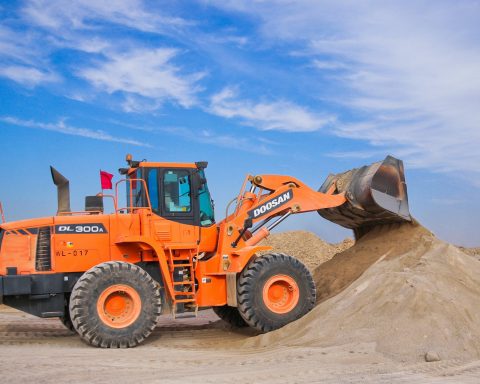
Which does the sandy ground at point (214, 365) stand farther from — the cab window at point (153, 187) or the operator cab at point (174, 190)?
the cab window at point (153, 187)

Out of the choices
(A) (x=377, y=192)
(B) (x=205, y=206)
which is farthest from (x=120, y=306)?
(A) (x=377, y=192)

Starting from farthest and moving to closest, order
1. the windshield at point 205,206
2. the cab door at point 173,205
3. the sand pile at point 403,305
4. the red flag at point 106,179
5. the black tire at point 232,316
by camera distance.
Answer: the black tire at point 232,316
the windshield at point 205,206
the cab door at point 173,205
the red flag at point 106,179
the sand pile at point 403,305

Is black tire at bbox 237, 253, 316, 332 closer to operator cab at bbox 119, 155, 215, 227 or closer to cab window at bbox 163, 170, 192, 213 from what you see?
operator cab at bbox 119, 155, 215, 227

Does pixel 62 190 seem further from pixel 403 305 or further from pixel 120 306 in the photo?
pixel 403 305

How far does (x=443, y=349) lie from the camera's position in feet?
27.5

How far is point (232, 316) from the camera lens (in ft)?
41.0

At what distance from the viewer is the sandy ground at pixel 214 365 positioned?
7.30m

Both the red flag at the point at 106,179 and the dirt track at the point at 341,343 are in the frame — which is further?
the red flag at the point at 106,179

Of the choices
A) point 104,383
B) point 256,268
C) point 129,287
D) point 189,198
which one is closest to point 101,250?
point 129,287

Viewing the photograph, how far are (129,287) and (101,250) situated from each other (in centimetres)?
105

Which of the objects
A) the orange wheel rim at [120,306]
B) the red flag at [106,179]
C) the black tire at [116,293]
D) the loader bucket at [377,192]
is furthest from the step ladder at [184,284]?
the loader bucket at [377,192]

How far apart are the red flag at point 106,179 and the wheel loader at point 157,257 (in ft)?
0.68

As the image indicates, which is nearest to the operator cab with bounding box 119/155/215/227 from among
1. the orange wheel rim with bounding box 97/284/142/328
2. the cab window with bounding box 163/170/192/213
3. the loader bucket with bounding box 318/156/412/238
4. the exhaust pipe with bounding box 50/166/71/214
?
the cab window with bounding box 163/170/192/213

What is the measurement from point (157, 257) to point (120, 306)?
3.71ft
